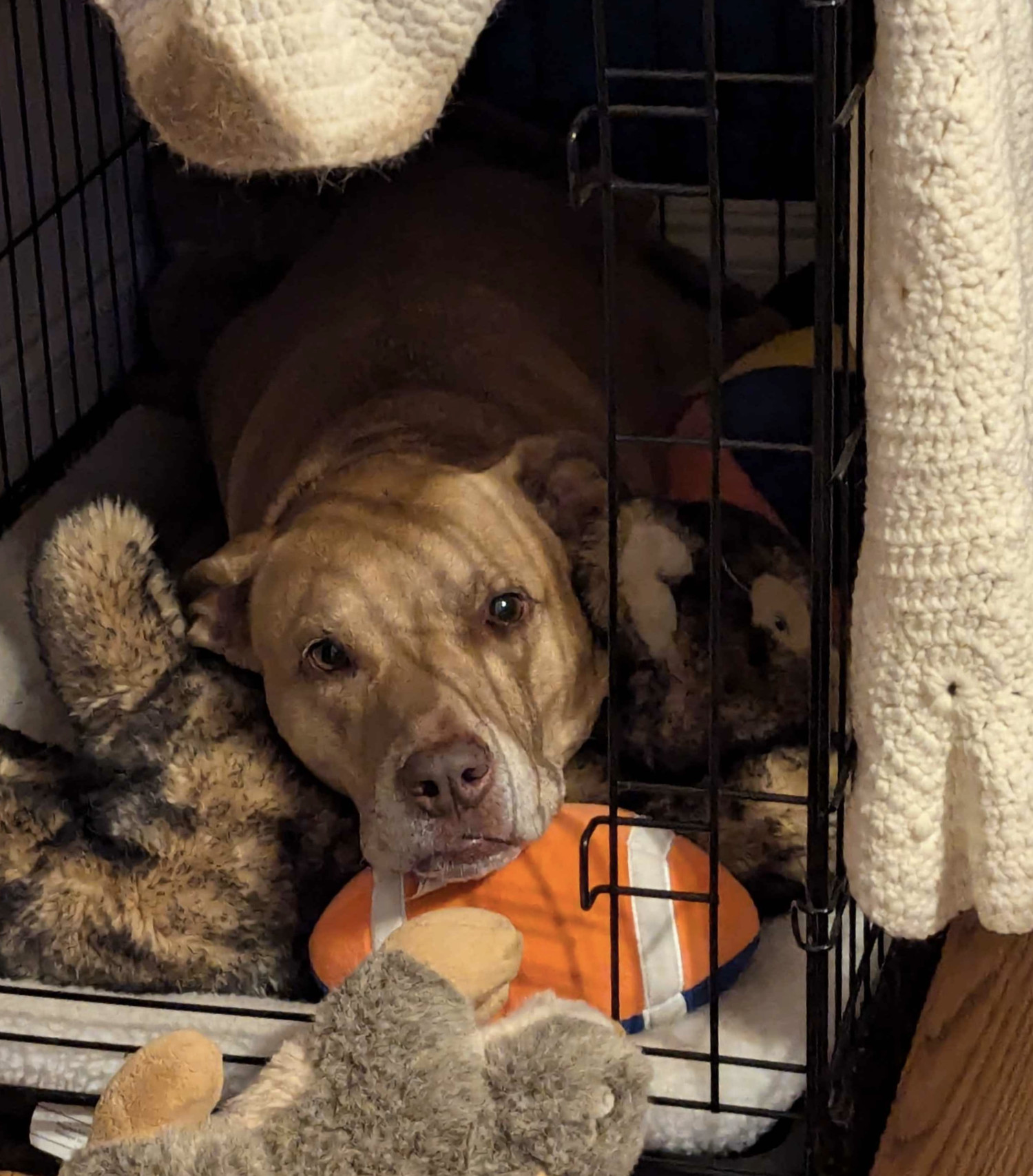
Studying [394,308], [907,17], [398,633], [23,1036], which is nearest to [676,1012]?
[398,633]

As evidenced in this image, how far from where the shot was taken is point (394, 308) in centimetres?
214

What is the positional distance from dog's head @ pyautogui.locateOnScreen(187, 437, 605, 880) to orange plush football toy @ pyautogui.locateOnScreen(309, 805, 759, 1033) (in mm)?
30

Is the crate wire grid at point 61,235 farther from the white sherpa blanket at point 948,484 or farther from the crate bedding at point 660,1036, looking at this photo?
the white sherpa blanket at point 948,484

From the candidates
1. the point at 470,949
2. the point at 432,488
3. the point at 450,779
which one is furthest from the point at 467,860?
the point at 432,488

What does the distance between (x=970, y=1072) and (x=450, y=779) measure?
0.62 metres

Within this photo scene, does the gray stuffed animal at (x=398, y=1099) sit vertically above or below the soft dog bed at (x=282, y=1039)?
above

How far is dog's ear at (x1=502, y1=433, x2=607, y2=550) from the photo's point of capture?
179 centimetres

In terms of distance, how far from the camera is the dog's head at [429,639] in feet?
4.96

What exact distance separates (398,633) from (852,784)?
1.79ft

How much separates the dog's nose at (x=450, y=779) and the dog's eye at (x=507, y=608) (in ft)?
0.72

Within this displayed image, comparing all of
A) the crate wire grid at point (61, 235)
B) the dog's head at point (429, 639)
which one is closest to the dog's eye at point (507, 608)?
the dog's head at point (429, 639)

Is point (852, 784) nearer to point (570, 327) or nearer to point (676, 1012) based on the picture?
point (676, 1012)

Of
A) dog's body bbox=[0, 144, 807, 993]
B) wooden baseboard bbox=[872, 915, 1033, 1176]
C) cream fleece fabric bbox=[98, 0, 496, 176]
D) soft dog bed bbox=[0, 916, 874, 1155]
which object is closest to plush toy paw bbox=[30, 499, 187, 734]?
dog's body bbox=[0, 144, 807, 993]

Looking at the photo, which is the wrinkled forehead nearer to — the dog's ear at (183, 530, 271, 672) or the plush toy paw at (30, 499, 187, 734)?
the dog's ear at (183, 530, 271, 672)
